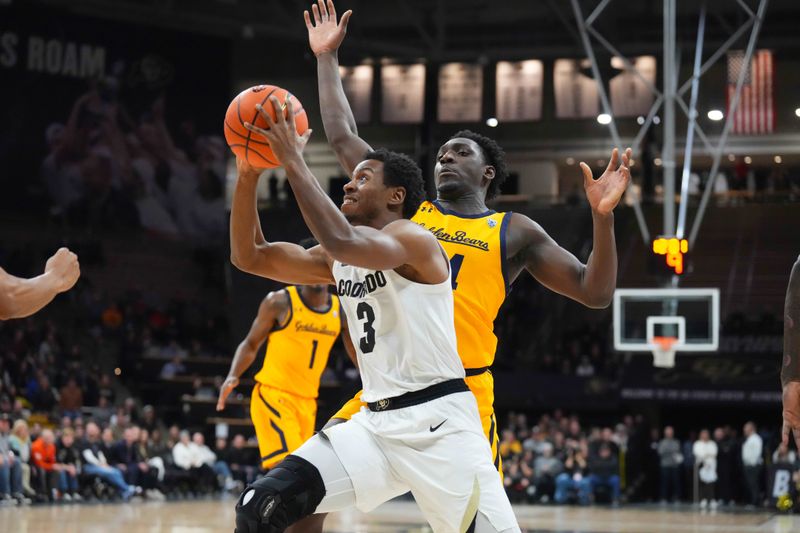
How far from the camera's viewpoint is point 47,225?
29.3 m

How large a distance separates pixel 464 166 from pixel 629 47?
2467 centimetres

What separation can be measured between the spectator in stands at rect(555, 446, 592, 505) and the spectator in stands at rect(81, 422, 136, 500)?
24.6ft

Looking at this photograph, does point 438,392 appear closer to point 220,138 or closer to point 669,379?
point 669,379

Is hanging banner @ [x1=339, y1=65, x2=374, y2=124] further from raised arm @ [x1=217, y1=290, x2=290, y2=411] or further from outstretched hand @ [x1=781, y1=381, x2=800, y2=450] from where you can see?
outstretched hand @ [x1=781, y1=381, x2=800, y2=450]

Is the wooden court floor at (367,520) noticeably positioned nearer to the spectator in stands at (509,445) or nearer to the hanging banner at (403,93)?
the spectator in stands at (509,445)

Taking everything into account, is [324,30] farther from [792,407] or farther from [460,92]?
[460,92]

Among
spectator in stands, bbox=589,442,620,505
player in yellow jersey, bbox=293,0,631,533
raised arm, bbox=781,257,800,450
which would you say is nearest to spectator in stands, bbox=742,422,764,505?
spectator in stands, bbox=589,442,620,505

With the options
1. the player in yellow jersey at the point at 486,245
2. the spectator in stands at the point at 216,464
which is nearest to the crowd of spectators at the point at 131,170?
the spectator in stands at the point at 216,464

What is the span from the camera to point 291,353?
9.73 m

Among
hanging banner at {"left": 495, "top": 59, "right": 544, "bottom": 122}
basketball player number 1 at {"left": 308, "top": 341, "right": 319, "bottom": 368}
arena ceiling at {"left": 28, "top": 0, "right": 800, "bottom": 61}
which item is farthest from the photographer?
hanging banner at {"left": 495, "top": 59, "right": 544, "bottom": 122}

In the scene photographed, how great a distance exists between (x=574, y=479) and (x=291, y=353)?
1249 centimetres

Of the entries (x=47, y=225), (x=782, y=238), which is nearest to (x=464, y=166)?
(x=782, y=238)

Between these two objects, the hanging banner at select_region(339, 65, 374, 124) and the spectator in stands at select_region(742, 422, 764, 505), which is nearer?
the spectator in stands at select_region(742, 422, 764, 505)

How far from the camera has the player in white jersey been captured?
477 cm
